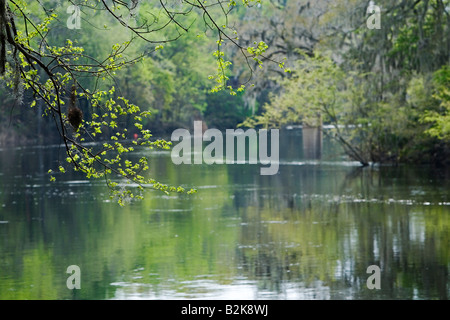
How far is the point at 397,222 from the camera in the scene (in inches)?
671

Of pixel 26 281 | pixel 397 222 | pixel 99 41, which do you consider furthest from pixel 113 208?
pixel 99 41

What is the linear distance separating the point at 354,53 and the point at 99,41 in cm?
2224

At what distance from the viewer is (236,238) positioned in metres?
15.7

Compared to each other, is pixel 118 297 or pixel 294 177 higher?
pixel 294 177

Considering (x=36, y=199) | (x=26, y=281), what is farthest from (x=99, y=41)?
(x=26, y=281)

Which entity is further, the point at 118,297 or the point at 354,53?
the point at 354,53

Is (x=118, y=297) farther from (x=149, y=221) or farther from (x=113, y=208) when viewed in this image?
(x=113, y=208)

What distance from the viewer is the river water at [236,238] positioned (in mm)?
11914

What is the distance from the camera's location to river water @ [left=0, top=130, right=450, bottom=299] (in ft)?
39.1
